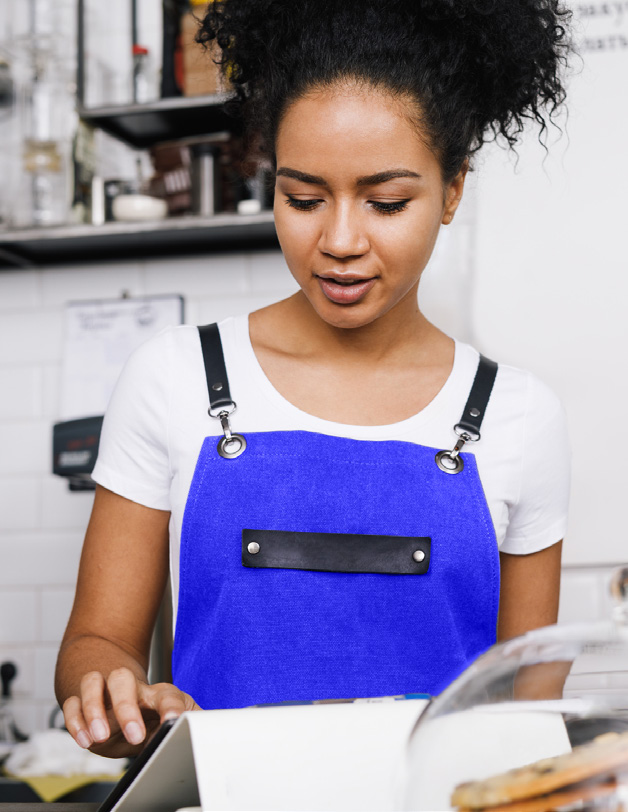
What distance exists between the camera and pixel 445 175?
3.81ft

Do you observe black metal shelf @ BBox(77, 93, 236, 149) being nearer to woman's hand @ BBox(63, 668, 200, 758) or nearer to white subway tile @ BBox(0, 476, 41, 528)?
white subway tile @ BBox(0, 476, 41, 528)

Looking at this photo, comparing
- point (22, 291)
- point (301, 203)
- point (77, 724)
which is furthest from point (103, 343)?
point (77, 724)

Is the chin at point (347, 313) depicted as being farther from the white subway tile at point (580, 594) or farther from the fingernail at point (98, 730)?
the white subway tile at point (580, 594)

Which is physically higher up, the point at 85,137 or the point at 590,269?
the point at 85,137

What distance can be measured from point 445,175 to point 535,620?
626 millimetres

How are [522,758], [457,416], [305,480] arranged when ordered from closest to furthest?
1. [522,758]
2. [305,480]
3. [457,416]

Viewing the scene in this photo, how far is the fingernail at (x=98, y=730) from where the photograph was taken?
0.71 metres

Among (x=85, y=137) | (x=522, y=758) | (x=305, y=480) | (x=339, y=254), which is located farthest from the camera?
(x=85, y=137)

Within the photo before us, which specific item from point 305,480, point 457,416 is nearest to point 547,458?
point 457,416

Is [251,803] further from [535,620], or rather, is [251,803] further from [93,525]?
[535,620]

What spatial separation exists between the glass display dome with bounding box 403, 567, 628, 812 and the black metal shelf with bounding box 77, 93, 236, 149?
5.96 feet

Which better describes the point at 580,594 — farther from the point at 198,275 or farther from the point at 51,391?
the point at 51,391

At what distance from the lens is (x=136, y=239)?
7.55 ft

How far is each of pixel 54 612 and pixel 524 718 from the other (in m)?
2.13
